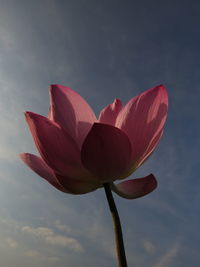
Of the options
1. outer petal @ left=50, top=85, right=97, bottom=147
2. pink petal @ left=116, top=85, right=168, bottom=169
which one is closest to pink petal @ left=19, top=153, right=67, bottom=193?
outer petal @ left=50, top=85, right=97, bottom=147

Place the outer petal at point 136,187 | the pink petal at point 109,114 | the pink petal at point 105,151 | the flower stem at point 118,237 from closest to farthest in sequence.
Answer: the flower stem at point 118,237 → the pink petal at point 105,151 → the outer petal at point 136,187 → the pink petal at point 109,114

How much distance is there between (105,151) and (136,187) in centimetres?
17

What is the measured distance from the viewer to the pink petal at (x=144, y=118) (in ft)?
2.41

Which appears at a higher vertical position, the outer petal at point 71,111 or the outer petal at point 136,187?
the outer petal at point 71,111

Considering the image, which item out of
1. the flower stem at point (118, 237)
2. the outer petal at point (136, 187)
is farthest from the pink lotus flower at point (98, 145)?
the flower stem at point (118, 237)

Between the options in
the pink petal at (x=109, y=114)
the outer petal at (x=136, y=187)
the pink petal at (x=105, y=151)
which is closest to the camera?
the pink petal at (x=105, y=151)

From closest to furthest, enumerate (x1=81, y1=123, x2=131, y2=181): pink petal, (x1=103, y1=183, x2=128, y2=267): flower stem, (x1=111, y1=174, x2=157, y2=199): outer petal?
1. (x1=103, y1=183, x2=128, y2=267): flower stem
2. (x1=81, y1=123, x2=131, y2=181): pink petal
3. (x1=111, y1=174, x2=157, y2=199): outer petal

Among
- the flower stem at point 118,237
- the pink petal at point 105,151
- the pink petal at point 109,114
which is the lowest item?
the flower stem at point 118,237

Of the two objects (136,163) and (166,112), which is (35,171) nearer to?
(136,163)

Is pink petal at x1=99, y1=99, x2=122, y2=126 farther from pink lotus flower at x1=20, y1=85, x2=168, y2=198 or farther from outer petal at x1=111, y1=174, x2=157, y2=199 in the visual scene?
outer petal at x1=111, y1=174, x2=157, y2=199

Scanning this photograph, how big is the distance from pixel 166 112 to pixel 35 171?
0.42m

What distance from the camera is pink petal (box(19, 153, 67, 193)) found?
0.81 m

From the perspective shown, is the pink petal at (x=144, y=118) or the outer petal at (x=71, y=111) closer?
the pink petal at (x=144, y=118)

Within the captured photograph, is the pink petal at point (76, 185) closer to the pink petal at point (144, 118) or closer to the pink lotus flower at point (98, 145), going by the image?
the pink lotus flower at point (98, 145)
